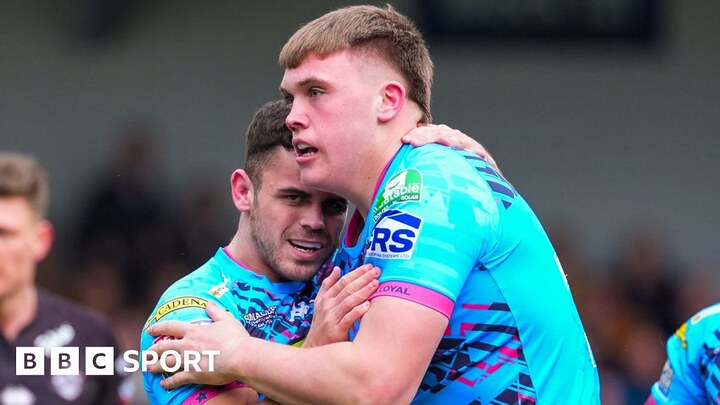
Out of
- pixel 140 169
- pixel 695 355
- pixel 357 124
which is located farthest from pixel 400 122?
pixel 140 169

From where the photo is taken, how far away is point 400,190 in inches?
108

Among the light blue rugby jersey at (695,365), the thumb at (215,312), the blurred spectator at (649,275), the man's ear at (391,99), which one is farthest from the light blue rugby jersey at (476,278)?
the blurred spectator at (649,275)

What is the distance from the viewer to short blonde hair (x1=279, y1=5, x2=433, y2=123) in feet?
Result: 9.97

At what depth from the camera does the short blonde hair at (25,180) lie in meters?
5.74

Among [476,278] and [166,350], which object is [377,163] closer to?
[476,278]

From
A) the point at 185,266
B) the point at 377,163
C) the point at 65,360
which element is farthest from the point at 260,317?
the point at 185,266

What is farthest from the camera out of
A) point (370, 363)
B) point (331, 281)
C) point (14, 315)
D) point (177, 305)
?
point (14, 315)

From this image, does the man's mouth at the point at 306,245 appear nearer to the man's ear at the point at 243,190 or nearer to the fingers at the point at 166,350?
the man's ear at the point at 243,190

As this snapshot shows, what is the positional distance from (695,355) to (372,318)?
1.50 m

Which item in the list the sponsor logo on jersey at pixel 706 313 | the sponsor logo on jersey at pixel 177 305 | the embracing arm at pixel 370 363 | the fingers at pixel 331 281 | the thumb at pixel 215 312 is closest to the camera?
the embracing arm at pixel 370 363

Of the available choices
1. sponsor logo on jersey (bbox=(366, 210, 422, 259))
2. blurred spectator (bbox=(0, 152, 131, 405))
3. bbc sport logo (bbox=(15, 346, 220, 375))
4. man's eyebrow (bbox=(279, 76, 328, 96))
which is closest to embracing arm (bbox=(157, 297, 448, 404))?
sponsor logo on jersey (bbox=(366, 210, 422, 259))

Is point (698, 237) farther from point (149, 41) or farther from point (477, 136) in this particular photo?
point (149, 41)

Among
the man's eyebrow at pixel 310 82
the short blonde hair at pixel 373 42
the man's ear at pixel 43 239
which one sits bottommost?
the man's ear at pixel 43 239

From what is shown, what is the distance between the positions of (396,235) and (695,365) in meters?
1.47
